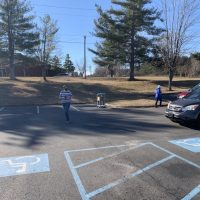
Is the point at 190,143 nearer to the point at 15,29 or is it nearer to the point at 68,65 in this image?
the point at 15,29

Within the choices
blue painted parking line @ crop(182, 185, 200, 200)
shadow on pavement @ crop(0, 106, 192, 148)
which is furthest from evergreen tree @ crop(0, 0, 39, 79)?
blue painted parking line @ crop(182, 185, 200, 200)

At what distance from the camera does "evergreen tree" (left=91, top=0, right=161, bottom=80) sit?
40.1 m

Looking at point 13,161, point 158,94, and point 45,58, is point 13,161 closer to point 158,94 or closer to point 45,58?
point 158,94

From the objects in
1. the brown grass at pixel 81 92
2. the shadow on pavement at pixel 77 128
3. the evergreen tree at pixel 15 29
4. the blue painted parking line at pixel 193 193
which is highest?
the evergreen tree at pixel 15 29

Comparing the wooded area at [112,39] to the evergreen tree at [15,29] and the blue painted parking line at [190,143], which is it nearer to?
the evergreen tree at [15,29]

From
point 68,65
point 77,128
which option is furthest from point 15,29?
point 68,65

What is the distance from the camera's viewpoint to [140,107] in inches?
879

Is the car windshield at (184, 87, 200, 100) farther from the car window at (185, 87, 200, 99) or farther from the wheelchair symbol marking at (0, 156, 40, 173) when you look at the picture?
the wheelchair symbol marking at (0, 156, 40, 173)

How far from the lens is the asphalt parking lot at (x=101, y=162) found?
6.20 m

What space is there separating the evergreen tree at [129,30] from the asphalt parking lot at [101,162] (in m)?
28.2

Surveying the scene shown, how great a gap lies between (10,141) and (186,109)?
20.3 ft

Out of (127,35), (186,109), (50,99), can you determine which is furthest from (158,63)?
(186,109)

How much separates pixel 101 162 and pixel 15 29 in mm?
32850

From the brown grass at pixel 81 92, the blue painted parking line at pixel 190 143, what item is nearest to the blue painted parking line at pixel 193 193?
the blue painted parking line at pixel 190 143
